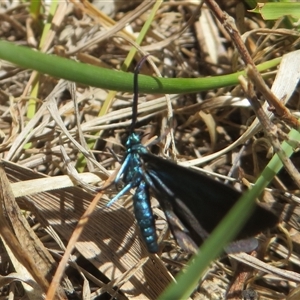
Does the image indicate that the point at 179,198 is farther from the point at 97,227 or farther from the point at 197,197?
the point at 97,227

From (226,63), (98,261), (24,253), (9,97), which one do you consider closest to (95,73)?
(24,253)

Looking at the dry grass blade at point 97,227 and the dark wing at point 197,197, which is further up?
the dark wing at point 197,197

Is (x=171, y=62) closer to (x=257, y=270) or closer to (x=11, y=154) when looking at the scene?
(x=11, y=154)

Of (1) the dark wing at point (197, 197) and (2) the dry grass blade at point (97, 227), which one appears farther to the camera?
(2) the dry grass blade at point (97, 227)

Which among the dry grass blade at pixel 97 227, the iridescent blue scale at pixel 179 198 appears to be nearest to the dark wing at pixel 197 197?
the iridescent blue scale at pixel 179 198

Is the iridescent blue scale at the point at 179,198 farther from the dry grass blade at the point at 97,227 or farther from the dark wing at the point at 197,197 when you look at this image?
the dry grass blade at the point at 97,227

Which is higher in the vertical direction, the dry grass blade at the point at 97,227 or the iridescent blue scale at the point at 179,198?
the iridescent blue scale at the point at 179,198

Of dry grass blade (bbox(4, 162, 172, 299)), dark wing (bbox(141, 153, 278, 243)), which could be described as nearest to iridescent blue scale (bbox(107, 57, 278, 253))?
dark wing (bbox(141, 153, 278, 243))

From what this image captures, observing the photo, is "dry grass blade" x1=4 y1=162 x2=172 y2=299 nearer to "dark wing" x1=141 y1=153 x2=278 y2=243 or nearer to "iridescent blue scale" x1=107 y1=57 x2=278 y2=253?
"iridescent blue scale" x1=107 y1=57 x2=278 y2=253

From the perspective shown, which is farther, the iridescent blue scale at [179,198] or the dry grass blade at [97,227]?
the dry grass blade at [97,227]
